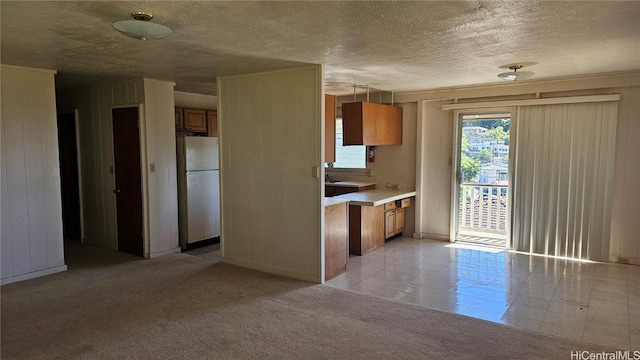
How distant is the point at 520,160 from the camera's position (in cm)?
558

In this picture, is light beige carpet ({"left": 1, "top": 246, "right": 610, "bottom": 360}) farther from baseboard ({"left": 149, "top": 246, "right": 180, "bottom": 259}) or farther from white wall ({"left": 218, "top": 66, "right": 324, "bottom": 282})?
baseboard ({"left": 149, "top": 246, "right": 180, "bottom": 259})

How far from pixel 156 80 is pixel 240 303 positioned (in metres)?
3.07

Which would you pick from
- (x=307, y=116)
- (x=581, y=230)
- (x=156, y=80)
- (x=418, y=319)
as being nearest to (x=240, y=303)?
(x=418, y=319)

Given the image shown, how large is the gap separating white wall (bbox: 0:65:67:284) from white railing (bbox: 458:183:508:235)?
17.8 ft

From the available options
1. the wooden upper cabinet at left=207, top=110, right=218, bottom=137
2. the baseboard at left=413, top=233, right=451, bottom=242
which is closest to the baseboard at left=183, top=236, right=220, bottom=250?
the wooden upper cabinet at left=207, top=110, right=218, bottom=137

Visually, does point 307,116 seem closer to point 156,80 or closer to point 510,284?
point 156,80

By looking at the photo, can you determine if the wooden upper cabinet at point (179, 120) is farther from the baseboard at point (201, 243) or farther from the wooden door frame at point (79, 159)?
the baseboard at point (201, 243)

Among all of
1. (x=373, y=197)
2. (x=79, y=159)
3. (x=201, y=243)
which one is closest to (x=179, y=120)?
(x=79, y=159)

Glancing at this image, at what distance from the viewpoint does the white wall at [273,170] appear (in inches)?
169

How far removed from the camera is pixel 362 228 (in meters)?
5.46

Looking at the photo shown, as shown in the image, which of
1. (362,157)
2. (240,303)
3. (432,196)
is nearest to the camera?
(240,303)

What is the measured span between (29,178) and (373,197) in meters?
4.05

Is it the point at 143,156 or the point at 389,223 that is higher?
the point at 143,156

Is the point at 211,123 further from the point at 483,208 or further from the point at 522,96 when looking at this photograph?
the point at 522,96
